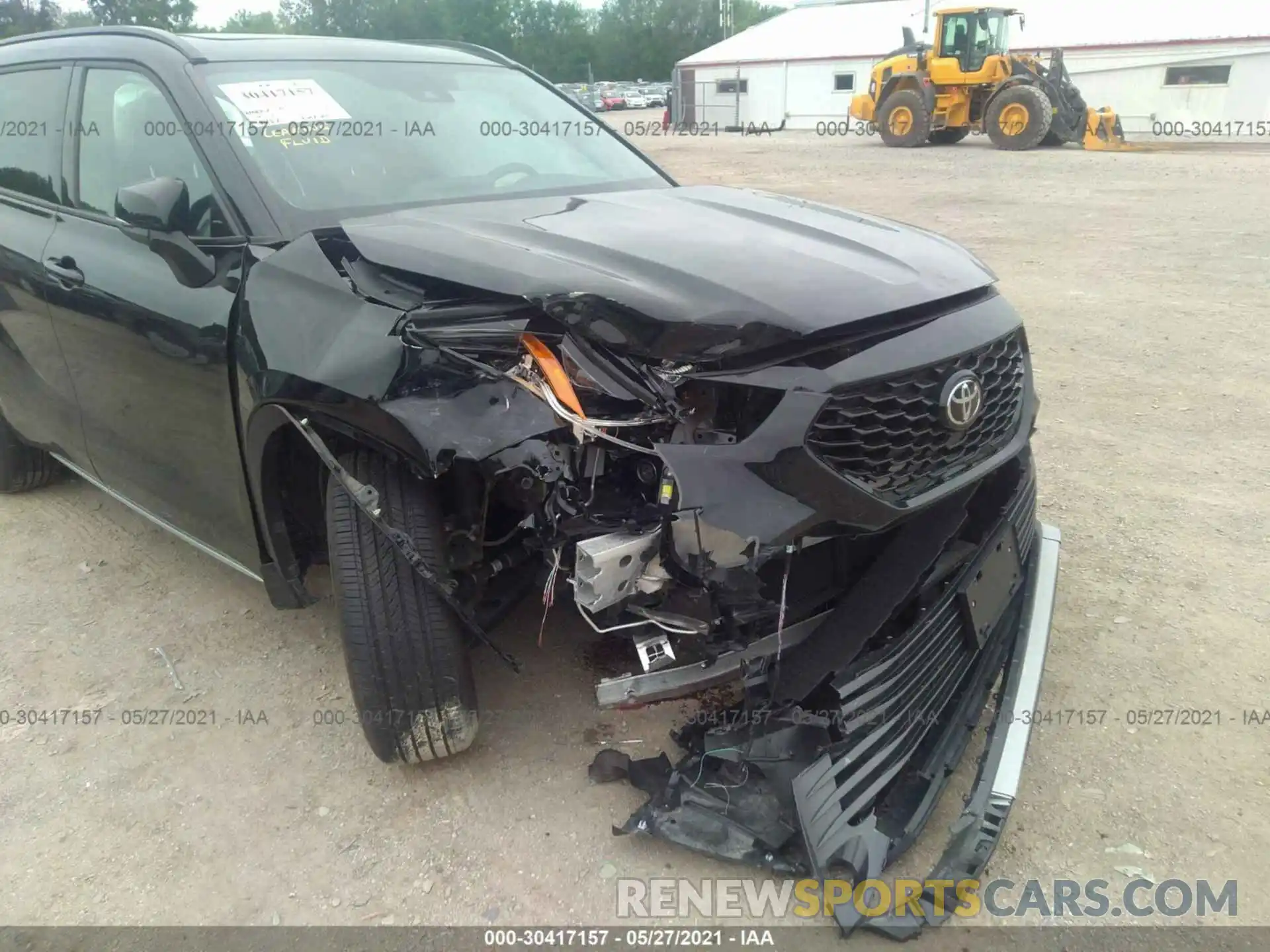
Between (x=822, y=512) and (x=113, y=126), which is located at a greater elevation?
(x=113, y=126)

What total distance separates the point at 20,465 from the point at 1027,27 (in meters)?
30.4

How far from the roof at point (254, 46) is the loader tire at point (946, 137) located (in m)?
19.6

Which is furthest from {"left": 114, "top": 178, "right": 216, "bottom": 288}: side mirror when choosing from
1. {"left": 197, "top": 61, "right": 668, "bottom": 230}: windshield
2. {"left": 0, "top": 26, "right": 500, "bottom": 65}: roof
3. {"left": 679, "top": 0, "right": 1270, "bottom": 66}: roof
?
{"left": 679, "top": 0, "right": 1270, "bottom": 66}: roof

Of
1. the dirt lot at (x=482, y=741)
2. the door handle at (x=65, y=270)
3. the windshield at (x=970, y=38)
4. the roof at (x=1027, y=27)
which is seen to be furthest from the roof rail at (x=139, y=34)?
the roof at (x=1027, y=27)

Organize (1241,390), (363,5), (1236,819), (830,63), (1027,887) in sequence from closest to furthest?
(1027,887)
(1236,819)
(1241,390)
(830,63)
(363,5)

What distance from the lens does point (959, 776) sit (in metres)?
2.45

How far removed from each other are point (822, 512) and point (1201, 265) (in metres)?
7.85

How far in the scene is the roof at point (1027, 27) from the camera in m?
24.1

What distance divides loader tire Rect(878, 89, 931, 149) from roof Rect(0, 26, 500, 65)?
18.6m

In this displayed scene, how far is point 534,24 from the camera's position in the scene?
63625 millimetres

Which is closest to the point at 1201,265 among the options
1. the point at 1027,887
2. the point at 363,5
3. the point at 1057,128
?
the point at 1027,887

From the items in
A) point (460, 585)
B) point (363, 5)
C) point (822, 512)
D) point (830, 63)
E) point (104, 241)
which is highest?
point (363, 5)

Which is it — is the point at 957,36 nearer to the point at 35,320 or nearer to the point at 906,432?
the point at 35,320

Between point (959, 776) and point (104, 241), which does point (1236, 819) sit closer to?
point (959, 776)
